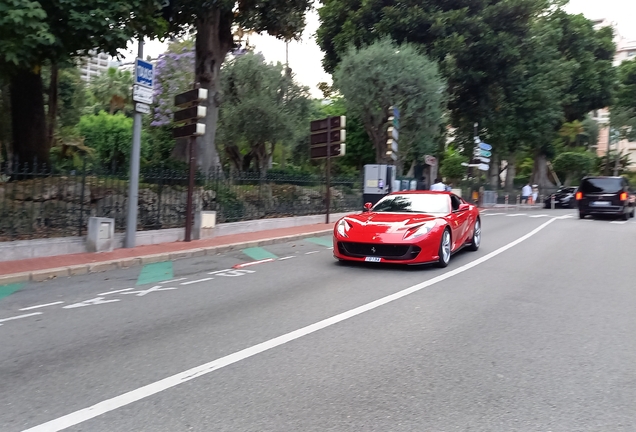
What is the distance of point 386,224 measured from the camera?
930cm

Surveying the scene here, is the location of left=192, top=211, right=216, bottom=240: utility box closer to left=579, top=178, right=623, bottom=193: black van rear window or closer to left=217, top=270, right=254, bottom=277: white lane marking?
left=217, top=270, right=254, bottom=277: white lane marking

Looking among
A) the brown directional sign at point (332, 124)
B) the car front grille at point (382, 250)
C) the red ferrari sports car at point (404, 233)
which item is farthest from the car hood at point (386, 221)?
the brown directional sign at point (332, 124)

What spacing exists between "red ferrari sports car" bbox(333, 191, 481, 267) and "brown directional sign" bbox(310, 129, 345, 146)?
655 centimetres

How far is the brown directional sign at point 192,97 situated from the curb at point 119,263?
328 cm

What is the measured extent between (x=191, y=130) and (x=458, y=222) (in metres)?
6.05

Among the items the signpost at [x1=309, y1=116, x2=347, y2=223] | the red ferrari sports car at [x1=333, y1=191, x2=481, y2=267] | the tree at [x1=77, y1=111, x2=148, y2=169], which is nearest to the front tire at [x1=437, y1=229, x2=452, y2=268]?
the red ferrari sports car at [x1=333, y1=191, x2=481, y2=267]

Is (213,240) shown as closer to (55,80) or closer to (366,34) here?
(55,80)

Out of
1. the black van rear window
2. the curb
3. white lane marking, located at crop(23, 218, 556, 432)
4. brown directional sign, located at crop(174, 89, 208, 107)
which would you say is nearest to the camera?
white lane marking, located at crop(23, 218, 556, 432)

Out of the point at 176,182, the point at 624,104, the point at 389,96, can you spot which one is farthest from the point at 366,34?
the point at 624,104

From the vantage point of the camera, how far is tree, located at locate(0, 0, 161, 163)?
8.73m

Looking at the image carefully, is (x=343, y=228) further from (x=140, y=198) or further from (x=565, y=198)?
(x=565, y=198)

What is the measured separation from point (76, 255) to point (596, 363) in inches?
A: 345

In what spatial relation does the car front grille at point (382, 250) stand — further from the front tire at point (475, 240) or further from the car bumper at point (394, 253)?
the front tire at point (475, 240)

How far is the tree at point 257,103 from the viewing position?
28.4 m
